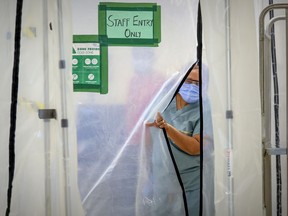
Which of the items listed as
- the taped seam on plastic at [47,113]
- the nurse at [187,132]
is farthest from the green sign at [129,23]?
the taped seam on plastic at [47,113]

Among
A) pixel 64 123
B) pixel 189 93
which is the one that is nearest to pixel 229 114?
pixel 189 93

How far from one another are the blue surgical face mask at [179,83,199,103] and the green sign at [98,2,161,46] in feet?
0.90

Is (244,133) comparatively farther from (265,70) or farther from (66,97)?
(66,97)

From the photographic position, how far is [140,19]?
3.43 ft

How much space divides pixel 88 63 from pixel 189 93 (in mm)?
472

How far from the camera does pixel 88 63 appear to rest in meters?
1.03

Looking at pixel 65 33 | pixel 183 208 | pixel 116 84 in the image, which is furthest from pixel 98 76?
pixel 183 208

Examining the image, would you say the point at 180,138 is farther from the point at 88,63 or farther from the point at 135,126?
the point at 88,63

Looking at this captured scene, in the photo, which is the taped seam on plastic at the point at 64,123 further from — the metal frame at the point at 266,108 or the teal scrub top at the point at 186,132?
the metal frame at the point at 266,108

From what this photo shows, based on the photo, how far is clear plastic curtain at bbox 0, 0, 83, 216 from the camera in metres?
0.93

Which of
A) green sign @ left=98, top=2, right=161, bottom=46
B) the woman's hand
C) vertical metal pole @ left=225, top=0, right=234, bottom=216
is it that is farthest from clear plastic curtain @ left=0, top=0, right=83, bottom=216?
vertical metal pole @ left=225, top=0, right=234, bottom=216

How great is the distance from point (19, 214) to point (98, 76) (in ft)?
2.13

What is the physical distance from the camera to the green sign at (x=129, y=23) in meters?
1.04

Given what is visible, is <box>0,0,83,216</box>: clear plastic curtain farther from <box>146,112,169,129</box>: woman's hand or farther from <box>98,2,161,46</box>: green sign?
<box>146,112,169,129</box>: woman's hand
